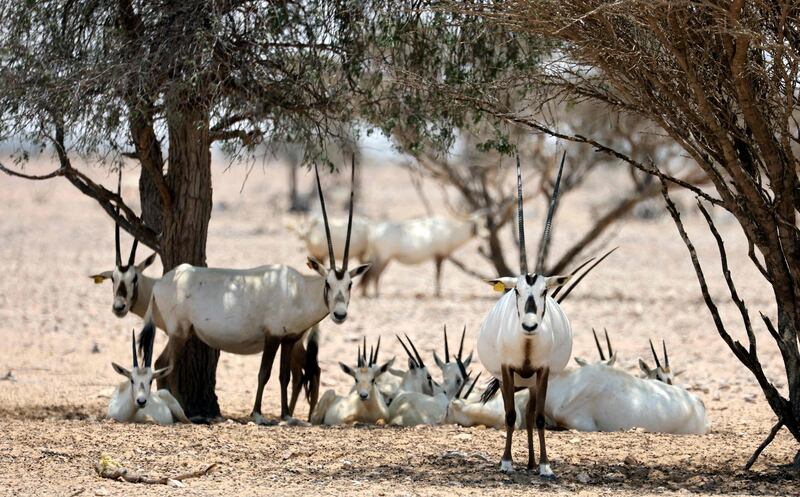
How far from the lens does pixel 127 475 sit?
6375 mm

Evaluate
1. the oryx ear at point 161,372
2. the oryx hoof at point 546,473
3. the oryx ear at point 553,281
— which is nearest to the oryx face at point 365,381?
the oryx ear at point 161,372

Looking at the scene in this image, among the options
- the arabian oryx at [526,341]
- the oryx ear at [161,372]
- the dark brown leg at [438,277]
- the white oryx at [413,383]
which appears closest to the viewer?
the arabian oryx at [526,341]

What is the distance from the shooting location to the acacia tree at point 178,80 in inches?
336

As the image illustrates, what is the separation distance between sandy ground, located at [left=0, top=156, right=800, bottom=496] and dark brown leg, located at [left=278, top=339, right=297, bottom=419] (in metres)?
0.36

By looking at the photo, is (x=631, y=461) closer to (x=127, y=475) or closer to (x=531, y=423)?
(x=531, y=423)

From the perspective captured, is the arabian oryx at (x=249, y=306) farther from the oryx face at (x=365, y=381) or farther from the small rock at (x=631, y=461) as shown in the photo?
the small rock at (x=631, y=461)

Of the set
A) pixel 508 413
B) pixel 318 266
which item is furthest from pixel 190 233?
pixel 508 413

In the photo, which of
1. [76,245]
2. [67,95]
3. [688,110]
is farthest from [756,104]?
[76,245]

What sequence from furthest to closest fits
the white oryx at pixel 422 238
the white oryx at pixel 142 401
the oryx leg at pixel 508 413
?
the white oryx at pixel 422 238 → the white oryx at pixel 142 401 → the oryx leg at pixel 508 413

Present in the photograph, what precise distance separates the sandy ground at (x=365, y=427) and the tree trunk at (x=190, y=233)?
39cm

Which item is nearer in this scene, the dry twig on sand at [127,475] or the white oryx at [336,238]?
the dry twig on sand at [127,475]

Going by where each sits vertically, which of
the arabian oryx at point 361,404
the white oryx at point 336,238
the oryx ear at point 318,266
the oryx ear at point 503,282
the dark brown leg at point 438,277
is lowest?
the arabian oryx at point 361,404

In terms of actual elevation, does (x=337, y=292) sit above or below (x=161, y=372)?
above

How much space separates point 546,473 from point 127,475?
2317 millimetres
